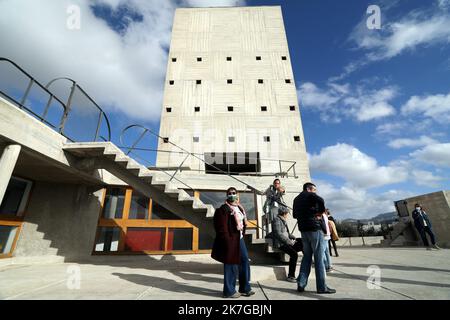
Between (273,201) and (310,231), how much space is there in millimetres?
1469

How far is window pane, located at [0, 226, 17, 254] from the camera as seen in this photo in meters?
6.13

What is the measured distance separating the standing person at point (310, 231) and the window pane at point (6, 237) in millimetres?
7988

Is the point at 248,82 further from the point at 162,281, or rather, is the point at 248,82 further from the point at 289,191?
the point at 162,281

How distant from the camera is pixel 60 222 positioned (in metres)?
7.17

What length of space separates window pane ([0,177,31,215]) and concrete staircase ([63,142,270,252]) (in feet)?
6.98

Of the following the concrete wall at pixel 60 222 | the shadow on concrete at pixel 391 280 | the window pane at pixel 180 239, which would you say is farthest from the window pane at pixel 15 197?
the shadow on concrete at pixel 391 280

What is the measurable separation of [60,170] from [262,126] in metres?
12.0

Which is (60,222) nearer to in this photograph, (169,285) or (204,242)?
(204,242)

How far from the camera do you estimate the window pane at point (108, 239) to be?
25.0 feet

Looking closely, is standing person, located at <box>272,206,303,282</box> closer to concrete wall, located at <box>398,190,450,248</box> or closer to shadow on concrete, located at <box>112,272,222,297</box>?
shadow on concrete, located at <box>112,272,222,297</box>

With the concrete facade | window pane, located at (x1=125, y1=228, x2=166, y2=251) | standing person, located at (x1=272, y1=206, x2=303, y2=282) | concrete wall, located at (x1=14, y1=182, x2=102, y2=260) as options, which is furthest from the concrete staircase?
the concrete facade

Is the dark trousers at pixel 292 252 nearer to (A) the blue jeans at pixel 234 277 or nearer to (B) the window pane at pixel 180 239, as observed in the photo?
(A) the blue jeans at pixel 234 277
